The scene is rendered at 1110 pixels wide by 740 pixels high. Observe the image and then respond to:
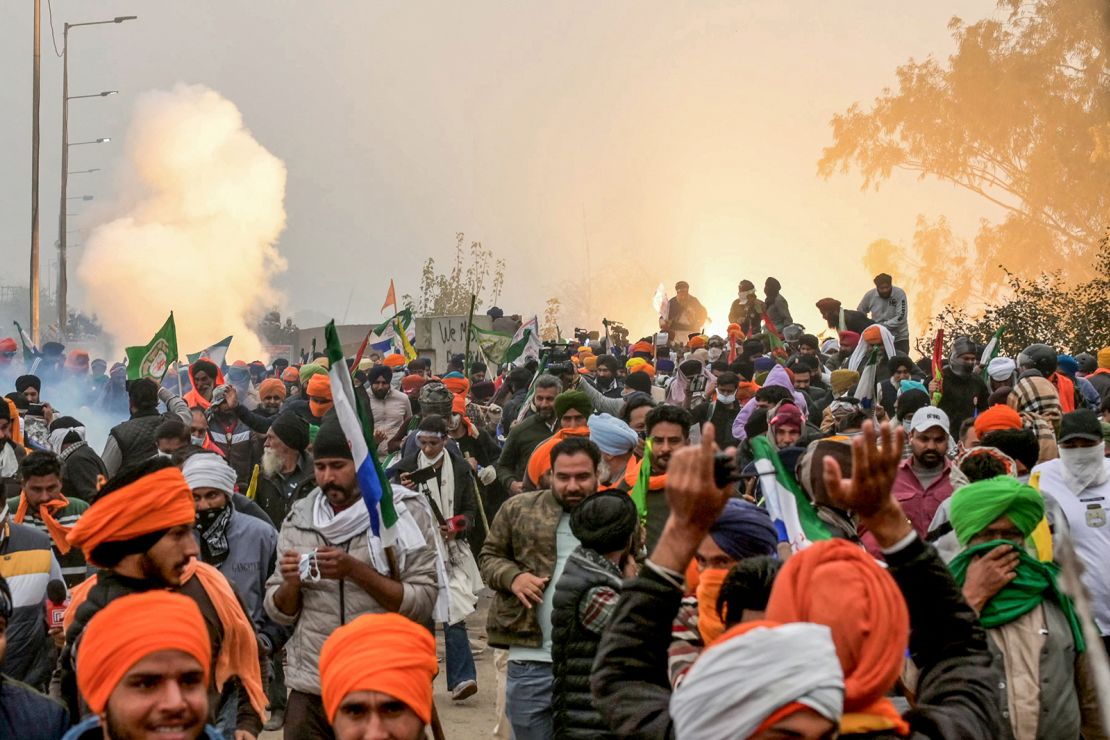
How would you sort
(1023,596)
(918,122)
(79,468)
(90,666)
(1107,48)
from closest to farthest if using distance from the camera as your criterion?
(90,666), (1023,596), (79,468), (1107,48), (918,122)

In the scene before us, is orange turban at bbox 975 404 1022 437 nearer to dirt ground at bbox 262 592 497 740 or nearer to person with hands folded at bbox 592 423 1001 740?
dirt ground at bbox 262 592 497 740

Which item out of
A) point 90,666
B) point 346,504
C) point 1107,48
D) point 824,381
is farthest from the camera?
point 1107,48

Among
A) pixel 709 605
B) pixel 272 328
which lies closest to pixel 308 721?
pixel 709 605

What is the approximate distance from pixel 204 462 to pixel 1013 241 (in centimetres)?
3462

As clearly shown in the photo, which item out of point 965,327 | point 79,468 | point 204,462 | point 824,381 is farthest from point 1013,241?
point 204,462

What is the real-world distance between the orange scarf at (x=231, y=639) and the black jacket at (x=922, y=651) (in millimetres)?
2470

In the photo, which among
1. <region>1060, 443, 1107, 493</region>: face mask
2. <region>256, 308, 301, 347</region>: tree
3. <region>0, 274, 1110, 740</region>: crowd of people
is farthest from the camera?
<region>256, 308, 301, 347</region>: tree

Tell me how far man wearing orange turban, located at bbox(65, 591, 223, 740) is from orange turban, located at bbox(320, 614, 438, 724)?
0.34 m

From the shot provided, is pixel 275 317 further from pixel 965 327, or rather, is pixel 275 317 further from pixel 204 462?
pixel 204 462

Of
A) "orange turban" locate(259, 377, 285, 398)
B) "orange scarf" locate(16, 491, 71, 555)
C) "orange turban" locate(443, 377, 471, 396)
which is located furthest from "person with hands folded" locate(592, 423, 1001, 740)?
"orange turban" locate(259, 377, 285, 398)

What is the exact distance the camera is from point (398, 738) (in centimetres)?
410

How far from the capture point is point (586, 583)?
545 cm

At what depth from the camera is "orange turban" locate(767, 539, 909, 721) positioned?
3.04 meters

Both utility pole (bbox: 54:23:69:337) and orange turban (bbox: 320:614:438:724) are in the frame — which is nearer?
orange turban (bbox: 320:614:438:724)
